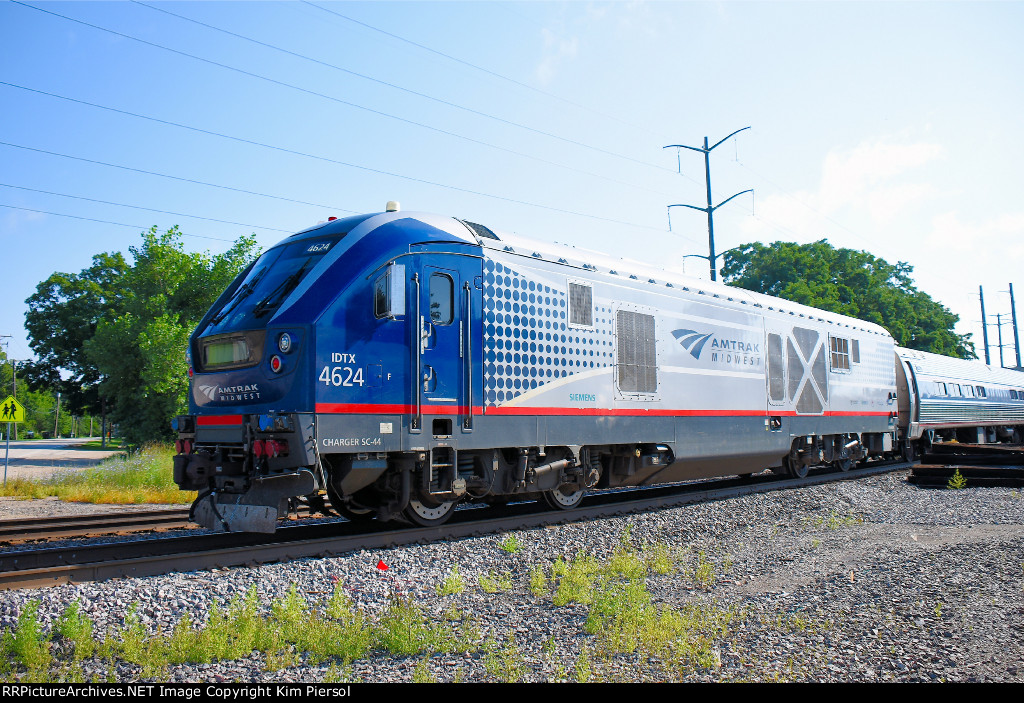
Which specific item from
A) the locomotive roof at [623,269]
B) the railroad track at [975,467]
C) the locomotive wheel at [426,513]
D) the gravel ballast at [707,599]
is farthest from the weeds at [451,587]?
the railroad track at [975,467]

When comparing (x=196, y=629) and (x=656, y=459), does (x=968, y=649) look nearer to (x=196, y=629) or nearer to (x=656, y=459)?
(x=196, y=629)

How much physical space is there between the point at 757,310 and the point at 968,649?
34.4ft

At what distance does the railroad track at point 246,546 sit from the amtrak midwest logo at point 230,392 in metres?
1.62

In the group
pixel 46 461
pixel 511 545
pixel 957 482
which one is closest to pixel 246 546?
pixel 511 545

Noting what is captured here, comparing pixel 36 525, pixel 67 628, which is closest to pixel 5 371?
pixel 36 525

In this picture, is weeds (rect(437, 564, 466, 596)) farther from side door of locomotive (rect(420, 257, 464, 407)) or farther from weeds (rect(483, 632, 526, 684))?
side door of locomotive (rect(420, 257, 464, 407))

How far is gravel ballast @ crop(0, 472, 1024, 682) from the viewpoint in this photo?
4566 mm

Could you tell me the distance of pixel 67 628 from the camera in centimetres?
500

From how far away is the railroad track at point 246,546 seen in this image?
259 inches

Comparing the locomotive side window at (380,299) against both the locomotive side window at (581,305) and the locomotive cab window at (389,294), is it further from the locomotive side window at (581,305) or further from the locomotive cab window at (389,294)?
the locomotive side window at (581,305)

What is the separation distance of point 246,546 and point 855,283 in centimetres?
5734

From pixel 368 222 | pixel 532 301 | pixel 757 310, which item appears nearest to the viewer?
pixel 368 222

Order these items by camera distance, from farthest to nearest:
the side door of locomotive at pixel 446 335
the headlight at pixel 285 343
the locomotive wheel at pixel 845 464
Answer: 1. the locomotive wheel at pixel 845 464
2. the side door of locomotive at pixel 446 335
3. the headlight at pixel 285 343

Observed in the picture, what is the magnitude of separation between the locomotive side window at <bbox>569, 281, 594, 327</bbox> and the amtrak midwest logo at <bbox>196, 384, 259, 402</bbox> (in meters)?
4.45
